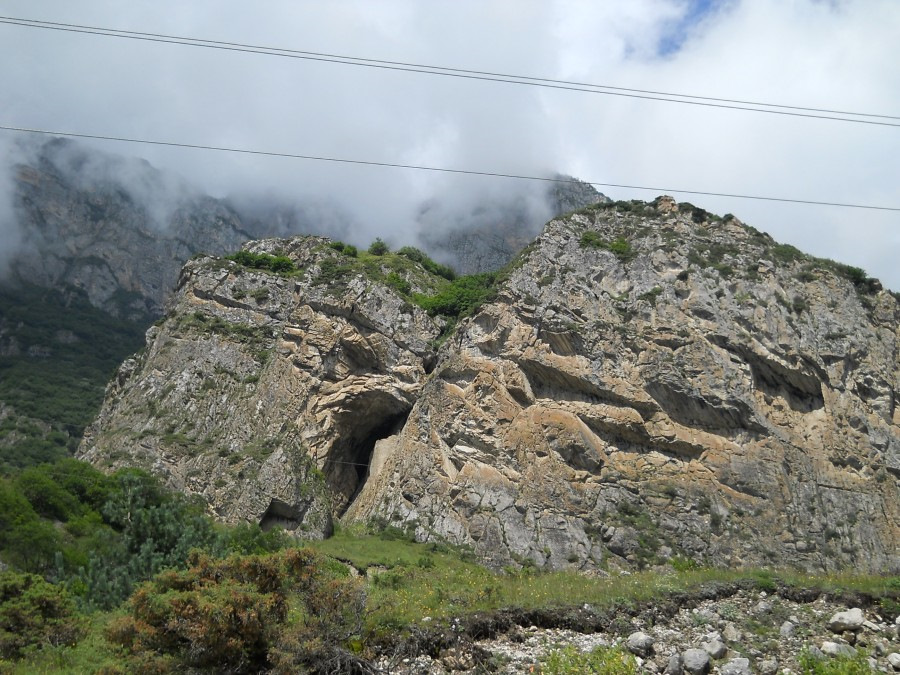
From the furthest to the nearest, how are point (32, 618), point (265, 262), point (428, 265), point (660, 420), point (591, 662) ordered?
point (428, 265)
point (265, 262)
point (660, 420)
point (32, 618)
point (591, 662)

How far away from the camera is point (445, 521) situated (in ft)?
120

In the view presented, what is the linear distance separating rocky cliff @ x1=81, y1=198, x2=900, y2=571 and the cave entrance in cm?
14

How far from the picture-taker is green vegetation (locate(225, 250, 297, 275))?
54844 mm

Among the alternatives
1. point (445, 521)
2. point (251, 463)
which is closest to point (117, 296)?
point (251, 463)

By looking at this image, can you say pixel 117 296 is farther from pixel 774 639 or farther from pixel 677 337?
pixel 774 639

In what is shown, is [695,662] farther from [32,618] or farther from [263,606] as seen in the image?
[32,618]

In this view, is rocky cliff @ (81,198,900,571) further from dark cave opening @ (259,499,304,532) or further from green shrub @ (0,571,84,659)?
green shrub @ (0,571,84,659)

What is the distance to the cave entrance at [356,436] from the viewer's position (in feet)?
142

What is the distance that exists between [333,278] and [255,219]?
196 ft

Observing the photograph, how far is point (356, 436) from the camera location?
4594cm

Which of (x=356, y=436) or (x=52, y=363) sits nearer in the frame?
(x=356, y=436)

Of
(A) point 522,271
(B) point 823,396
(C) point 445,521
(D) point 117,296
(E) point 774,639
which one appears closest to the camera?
(E) point 774,639

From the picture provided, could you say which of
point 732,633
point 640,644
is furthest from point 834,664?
point 640,644

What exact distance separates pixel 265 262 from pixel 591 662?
154 feet
